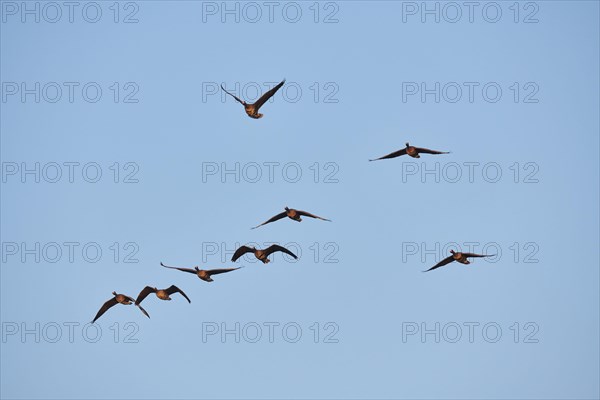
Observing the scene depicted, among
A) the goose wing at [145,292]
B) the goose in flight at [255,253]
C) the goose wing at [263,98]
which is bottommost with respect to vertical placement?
the goose wing at [145,292]

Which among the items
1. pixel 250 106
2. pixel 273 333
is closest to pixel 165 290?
pixel 250 106

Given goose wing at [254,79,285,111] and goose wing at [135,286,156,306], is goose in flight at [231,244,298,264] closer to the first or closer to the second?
goose wing at [135,286,156,306]

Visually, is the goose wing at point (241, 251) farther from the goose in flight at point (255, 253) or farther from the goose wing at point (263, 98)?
Answer: the goose wing at point (263, 98)

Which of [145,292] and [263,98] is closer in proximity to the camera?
[263,98]

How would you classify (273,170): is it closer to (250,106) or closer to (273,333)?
(273,333)

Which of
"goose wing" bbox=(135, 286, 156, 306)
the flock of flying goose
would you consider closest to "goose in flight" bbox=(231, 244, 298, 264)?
the flock of flying goose

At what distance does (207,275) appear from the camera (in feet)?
146

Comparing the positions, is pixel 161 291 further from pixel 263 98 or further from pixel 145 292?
pixel 263 98

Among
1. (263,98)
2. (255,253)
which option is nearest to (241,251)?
(255,253)

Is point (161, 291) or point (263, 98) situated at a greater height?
point (263, 98)

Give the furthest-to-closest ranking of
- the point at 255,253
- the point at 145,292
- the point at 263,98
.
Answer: the point at 145,292 < the point at 255,253 < the point at 263,98

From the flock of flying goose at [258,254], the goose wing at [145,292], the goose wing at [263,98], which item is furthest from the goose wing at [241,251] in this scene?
the goose wing at [263,98]

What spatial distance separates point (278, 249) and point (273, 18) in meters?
12.9

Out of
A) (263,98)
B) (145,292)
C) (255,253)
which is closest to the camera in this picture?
(263,98)
